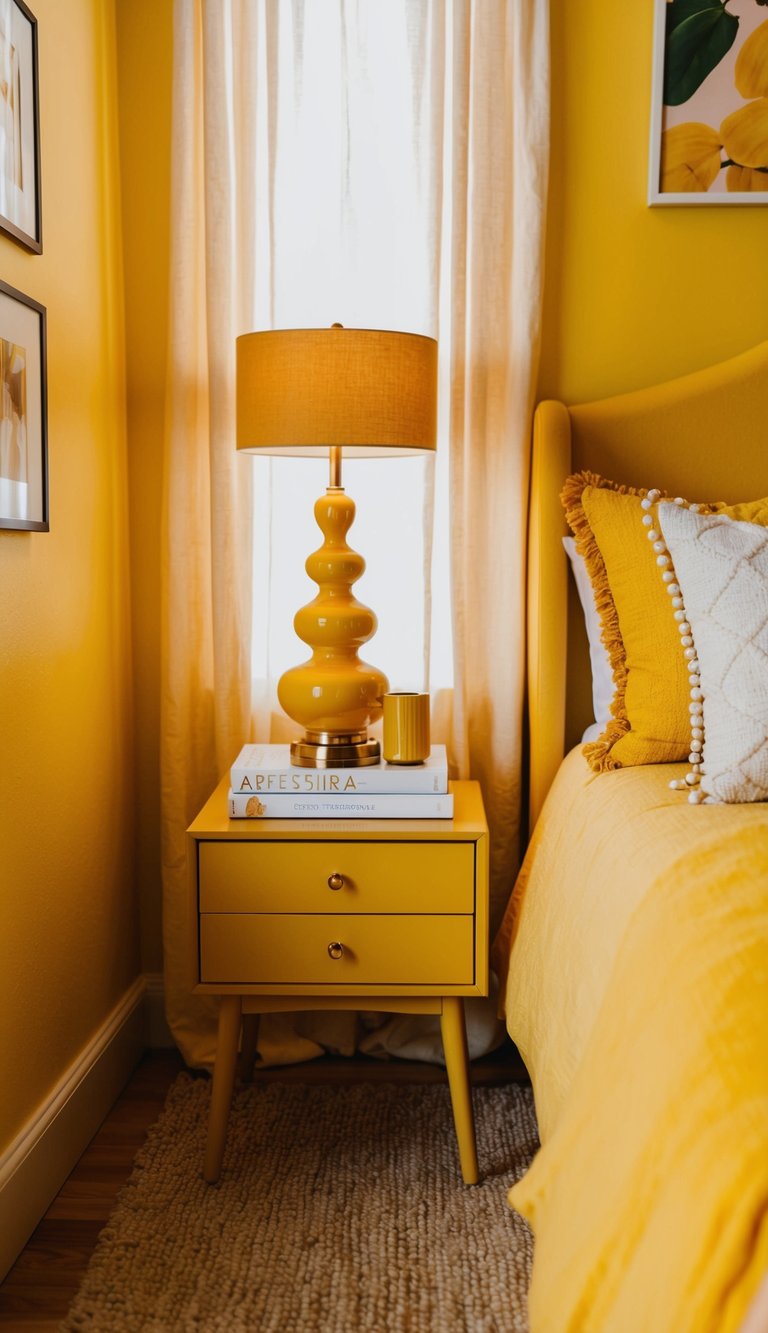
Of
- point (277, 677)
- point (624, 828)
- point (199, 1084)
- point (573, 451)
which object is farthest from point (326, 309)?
point (199, 1084)

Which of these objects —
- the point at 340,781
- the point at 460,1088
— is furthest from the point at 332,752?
the point at 460,1088

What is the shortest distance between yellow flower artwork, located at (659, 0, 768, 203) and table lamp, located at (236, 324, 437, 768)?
0.70m

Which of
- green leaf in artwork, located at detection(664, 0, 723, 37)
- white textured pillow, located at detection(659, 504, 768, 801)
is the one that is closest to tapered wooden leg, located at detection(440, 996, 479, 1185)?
white textured pillow, located at detection(659, 504, 768, 801)

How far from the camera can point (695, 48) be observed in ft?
6.86

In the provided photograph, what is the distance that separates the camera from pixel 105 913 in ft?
6.93

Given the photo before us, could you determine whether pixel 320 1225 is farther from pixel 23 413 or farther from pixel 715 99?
pixel 715 99

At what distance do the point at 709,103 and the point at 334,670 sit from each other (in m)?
1.29

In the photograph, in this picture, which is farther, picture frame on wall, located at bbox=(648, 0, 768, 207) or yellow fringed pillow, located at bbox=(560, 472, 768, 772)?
picture frame on wall, located at bbox=(648, 0, 768, 207)

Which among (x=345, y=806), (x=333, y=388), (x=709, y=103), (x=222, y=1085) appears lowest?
(x=222, y=1085)

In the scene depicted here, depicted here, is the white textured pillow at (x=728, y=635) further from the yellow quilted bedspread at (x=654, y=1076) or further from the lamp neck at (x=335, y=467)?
the lamp neck at (x=335, y=467)

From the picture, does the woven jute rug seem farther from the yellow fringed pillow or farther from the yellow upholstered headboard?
the yellow fringed pillow

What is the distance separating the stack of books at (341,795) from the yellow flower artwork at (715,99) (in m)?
1.23

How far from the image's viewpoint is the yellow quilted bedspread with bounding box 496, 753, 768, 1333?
809mm

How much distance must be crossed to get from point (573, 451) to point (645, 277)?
0.37 m
